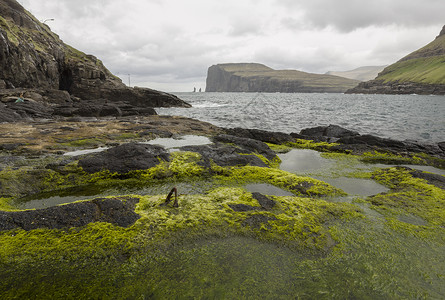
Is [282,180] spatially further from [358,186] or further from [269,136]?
[269,136]

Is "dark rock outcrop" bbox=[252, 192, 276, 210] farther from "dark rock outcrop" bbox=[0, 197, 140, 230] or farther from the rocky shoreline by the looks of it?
"dark rock outcrop" bbox=[0, 197, 140, 230]

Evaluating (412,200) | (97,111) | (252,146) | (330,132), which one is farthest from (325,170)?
(97,111)

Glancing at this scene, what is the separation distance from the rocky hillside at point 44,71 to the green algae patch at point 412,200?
53619 mm

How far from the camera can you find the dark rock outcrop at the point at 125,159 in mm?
11312

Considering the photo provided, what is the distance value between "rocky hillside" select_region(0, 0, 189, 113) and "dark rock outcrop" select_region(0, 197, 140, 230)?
46858mm

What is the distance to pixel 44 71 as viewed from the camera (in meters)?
55.0

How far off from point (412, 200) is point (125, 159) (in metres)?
13.3

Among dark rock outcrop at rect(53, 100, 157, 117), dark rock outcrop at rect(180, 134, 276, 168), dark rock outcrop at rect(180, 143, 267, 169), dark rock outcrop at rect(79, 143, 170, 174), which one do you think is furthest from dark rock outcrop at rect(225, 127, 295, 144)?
dark rock outcrop at rect(53, 100, 157, 117)

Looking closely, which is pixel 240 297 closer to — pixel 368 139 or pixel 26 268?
pixel 26 268

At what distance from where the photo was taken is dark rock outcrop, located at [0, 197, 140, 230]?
616 centimetres

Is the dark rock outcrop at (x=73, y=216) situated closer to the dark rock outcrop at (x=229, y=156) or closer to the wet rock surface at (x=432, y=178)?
the dark rock outcrop at (x=229, y=156)

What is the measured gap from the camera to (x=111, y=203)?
7.29 metres

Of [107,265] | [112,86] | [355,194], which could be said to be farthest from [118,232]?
[112,86]

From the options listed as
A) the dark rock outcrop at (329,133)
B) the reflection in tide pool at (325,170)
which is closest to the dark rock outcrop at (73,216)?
the reflection in tide pool at (325,170)
